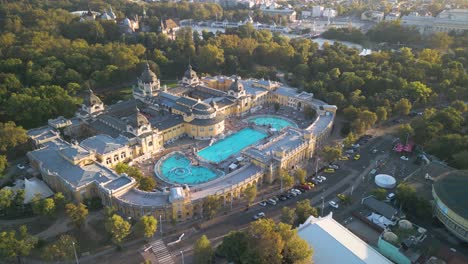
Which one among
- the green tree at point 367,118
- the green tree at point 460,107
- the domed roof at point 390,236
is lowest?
the domed roof at point 390,236

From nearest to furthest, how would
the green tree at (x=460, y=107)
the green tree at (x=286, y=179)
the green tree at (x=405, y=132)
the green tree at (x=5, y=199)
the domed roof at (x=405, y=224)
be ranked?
1. the domed roof at (x=405, y=224)
2. the green tree at (x=5, y=199)
3. the green tree at (x=286, y=179)
4. the green tree at (x=405, y=132)
5. the green tree at (x=460, y=107)

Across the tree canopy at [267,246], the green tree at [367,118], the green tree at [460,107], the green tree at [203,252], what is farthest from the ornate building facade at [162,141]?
the green tree at [460,107]

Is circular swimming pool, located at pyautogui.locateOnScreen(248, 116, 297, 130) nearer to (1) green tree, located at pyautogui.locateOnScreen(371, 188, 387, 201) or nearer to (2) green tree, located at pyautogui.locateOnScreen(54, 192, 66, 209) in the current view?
(1) green tree, located at pyautogui.locateOnScreen(371, 188, 387, 201)

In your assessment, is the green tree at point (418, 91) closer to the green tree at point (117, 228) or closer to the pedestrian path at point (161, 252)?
the pedestrian path at point (161, 252)

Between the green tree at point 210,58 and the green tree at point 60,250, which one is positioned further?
the green tree at point 210,58

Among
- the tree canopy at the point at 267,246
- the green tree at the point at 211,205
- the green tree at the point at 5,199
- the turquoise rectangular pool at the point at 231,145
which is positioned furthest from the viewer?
the turquoise rectangular pool at the point at 231,145

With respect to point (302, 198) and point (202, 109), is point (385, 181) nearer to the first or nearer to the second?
point (302, 198)
